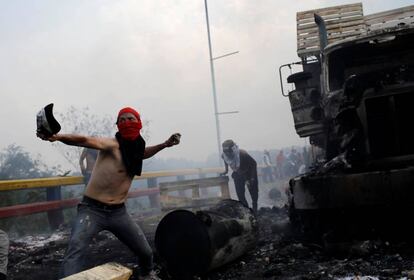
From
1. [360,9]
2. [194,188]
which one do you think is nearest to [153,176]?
[194,188]

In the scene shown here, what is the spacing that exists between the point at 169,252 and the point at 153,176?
877 cm

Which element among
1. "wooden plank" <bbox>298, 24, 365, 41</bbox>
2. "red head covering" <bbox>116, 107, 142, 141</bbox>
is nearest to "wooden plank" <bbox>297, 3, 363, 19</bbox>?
"wooden plank" <bbox>298, 24, 365, 41</bbox>

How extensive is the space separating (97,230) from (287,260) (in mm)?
2272

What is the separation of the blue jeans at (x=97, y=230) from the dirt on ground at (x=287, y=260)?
75 centimetres

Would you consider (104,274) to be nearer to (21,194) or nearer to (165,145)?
(165,145)

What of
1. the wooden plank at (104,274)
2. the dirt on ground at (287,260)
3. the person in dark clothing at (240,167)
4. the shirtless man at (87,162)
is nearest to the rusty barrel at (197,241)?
the dirt on ground at (287,260)

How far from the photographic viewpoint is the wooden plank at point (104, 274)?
7.38ft

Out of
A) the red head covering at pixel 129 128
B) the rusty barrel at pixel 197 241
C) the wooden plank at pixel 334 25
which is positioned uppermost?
the wooden plank at pixel 334 25

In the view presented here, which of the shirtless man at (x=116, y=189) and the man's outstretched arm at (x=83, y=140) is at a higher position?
the man's outstretched arm at (x=83, y=140)

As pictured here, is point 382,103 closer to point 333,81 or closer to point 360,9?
point 333,81

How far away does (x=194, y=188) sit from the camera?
32.8 ft

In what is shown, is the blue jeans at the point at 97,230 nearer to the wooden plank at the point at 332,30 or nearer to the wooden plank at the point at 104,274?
the wooden plank at the point at 104,274

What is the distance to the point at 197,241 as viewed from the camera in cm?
427

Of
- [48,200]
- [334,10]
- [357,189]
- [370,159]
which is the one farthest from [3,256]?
[334,10]
